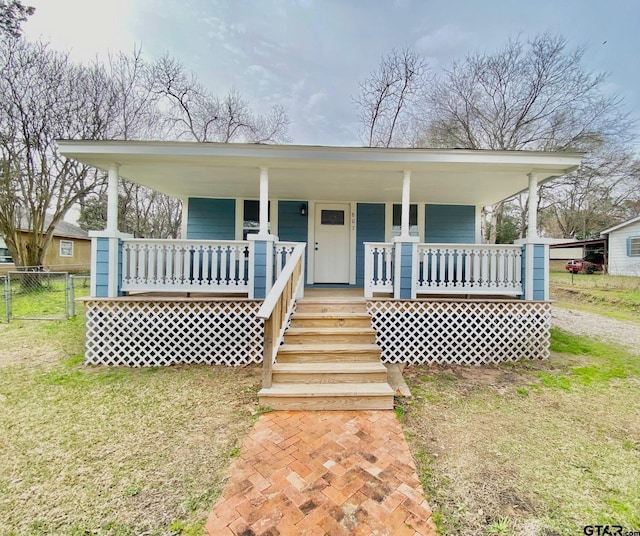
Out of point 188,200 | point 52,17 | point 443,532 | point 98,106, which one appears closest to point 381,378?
point 443,532

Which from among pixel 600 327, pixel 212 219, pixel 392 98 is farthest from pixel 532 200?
pixel 392 98

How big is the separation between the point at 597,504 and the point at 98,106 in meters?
15.9

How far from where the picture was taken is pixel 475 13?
41.5ft

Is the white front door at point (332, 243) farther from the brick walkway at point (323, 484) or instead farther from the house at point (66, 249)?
the house at point (66, 249)

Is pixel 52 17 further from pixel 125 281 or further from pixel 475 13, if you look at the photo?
pixel 475 13

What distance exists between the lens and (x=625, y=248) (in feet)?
51.3

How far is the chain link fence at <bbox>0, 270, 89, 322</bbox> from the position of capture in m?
6.98

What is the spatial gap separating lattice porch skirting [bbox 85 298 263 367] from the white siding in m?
19.4

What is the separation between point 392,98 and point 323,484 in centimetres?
1640

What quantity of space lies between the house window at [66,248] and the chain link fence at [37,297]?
9.44 m

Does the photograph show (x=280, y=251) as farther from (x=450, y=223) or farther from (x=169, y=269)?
(x=450, y=223)

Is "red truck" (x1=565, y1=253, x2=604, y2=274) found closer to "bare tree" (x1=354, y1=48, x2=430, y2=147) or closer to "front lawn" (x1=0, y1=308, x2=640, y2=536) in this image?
"bare tree" (x1=354, y1=48, x2=430, y2=147)

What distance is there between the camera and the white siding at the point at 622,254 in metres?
15.0

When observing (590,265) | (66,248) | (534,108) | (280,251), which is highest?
(534,108)
